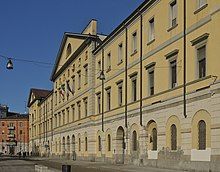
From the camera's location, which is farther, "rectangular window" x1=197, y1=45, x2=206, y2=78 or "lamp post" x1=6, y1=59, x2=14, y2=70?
"lamp post" x1=6, y1=59, x2=14, y2=70

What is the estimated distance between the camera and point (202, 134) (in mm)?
26609

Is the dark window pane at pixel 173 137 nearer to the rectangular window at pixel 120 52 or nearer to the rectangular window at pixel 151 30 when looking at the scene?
the rectangular window at pixel 151 30

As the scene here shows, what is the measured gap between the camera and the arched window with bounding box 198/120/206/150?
26.3m

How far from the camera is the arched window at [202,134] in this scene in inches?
1037

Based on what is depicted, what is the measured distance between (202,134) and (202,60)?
440 cm

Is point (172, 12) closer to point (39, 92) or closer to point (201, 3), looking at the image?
point (201, 3)

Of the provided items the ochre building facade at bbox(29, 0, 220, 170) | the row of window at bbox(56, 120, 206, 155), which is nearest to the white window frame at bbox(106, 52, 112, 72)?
the ochre building facade at bbox(29, 0, 220, 170)

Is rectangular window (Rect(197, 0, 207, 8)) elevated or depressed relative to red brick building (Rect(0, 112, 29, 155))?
elevated

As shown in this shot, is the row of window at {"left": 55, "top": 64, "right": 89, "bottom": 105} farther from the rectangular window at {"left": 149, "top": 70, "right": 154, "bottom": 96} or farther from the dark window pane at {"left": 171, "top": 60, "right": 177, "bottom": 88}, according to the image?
the dark window pane at {"left": 171, "top": 60, "right": 177, "bottom": 88}

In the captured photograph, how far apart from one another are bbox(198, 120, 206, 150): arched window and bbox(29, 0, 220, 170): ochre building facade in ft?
0.19

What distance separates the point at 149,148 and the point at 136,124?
3729 mm

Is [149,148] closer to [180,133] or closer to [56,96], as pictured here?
[180,133]

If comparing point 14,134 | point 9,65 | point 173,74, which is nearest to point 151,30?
point 173,74

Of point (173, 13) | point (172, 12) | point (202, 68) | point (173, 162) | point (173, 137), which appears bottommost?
point (173, 162)
